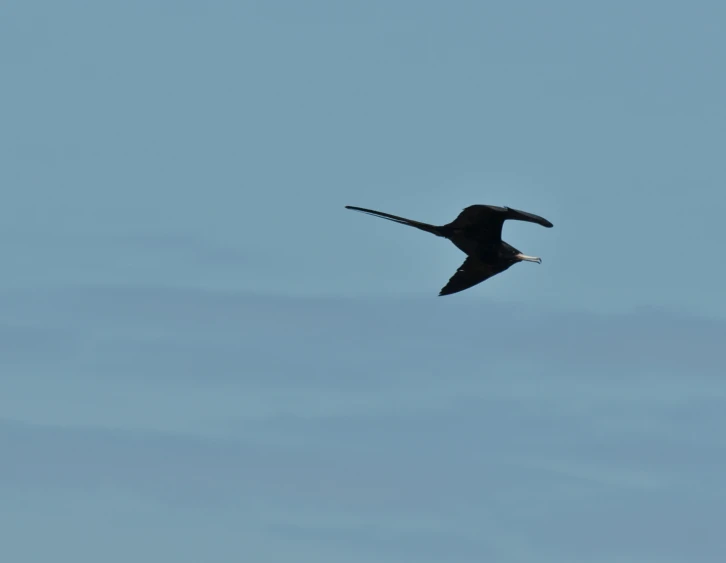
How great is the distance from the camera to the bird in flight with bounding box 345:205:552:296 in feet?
149

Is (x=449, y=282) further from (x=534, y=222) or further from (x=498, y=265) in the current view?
(x=534, y=222)

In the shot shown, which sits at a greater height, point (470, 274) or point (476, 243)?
point (476, 243)

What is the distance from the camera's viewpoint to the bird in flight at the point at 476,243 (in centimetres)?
4534

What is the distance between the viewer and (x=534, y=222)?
4244 cm

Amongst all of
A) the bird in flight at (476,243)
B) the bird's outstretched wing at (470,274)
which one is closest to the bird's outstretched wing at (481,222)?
the bird in flight at (476,243)

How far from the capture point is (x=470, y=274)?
48.3 meters

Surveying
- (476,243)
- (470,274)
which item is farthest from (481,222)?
(470,274)

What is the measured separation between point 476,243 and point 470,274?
1.56 m

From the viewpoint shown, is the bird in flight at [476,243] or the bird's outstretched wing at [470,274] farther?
the bird's outstretched wing at [470,274]

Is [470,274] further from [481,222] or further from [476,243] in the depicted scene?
[481,222]

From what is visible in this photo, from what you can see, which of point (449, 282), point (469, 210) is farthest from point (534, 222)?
point (449, 282)

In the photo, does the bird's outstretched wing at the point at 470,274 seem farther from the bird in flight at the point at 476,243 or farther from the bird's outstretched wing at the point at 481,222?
the bird's outstretched wing at the point at 481,222

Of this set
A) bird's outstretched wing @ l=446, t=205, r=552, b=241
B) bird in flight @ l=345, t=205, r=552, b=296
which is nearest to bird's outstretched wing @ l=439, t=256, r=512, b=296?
bird in flight @ l=345, t=205, r=552, b=296

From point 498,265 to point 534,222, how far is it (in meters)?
5.44
